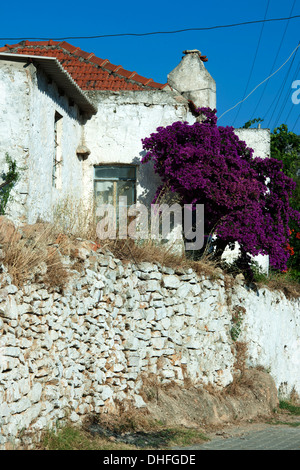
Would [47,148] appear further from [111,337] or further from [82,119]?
[111,337]

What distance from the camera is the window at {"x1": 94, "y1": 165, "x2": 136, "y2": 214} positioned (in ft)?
46.1

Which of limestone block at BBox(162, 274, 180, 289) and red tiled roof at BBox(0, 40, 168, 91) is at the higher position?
red tiled roof at BBox(0, 40, 168, 91)

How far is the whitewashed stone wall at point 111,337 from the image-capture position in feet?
22.1

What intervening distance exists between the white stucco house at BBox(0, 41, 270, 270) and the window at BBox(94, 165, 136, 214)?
24mm

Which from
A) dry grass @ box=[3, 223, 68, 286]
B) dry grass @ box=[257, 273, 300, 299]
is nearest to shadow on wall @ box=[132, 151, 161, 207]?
dry grass @ box=[257, 273, 300, 299]

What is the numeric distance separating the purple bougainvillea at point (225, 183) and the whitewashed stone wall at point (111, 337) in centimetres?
112

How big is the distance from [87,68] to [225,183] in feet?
18.4

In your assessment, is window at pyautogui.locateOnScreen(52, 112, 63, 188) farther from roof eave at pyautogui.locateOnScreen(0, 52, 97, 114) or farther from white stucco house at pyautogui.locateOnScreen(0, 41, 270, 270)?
roof eave at pyautogui.locateOnScreen(0, 52, 97, 114)

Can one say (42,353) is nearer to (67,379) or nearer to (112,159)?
(67,379)

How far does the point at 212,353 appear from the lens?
11.2m

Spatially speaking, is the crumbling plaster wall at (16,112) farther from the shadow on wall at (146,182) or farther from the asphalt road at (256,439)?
the asphalt road at (256,439)

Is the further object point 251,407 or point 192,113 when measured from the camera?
point 192,113
